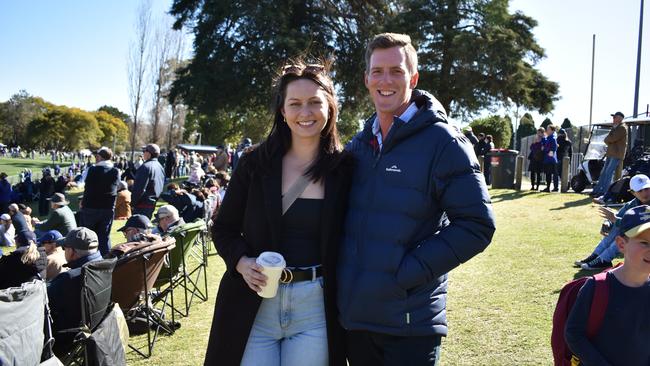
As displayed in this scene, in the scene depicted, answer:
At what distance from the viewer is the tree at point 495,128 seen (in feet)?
113

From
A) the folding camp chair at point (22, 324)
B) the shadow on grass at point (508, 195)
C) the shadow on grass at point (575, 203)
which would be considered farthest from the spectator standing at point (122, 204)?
the folding camp chair at point (22, 324)

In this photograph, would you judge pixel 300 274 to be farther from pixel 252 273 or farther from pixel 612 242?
pixel 612 242

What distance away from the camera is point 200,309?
6797 millimetres

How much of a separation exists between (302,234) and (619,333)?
61.4 inches

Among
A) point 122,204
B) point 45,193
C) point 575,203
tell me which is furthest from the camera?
point 45,193

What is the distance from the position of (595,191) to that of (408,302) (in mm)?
12916

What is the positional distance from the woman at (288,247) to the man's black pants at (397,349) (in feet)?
0.53

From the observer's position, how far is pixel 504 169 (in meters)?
17.4

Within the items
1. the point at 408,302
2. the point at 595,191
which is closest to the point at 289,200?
the point at 408,302

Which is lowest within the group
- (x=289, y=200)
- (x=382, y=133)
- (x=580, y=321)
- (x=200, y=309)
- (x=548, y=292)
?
(x=200, y=309)

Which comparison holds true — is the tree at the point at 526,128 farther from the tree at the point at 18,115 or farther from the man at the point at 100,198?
the tree at the point at 18,115

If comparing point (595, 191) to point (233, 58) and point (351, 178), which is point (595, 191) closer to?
point (351, 178)

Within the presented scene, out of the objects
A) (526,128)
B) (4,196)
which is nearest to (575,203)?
(4,196)

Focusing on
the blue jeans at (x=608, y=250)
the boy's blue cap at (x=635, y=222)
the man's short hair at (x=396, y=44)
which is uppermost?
the man's short hair at (x=396, y=44)
